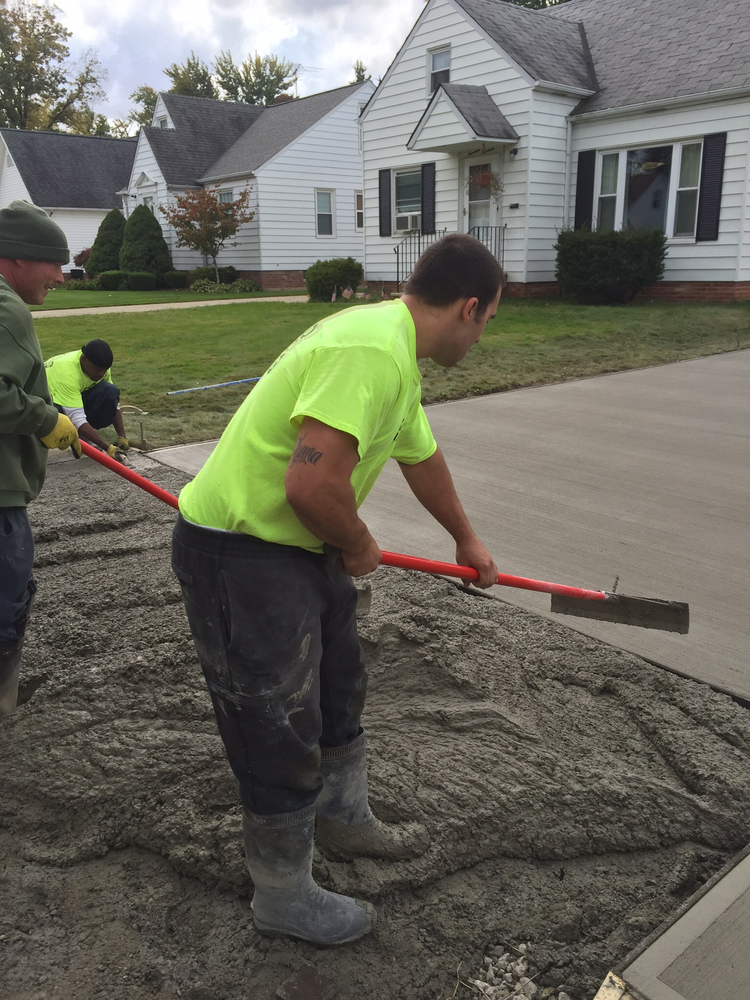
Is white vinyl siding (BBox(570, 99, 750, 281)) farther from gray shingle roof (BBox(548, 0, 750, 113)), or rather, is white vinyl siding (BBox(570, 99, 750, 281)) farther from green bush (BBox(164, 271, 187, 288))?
green bush (BBox(164, 271, 187, 288))

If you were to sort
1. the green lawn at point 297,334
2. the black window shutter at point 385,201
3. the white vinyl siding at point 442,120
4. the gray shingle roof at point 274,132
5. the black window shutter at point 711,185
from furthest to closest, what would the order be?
the gray shingle roof at point 274,132
the black window shutter at point 385,201
the white vinyl siding at point 442,120
the black window shutter at point 711,185
the green lawn at point 297,334

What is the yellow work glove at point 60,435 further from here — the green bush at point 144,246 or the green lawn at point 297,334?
the green bush at point 144,246

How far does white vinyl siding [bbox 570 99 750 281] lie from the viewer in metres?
14.4

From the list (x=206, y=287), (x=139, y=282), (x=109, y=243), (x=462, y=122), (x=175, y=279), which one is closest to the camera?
(x=462, y=122)

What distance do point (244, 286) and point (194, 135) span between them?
732cm

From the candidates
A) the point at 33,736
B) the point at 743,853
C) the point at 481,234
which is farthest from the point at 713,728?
the point at 481,234

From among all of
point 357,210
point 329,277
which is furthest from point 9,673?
point 357,210

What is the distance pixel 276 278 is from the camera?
2497 centimetres

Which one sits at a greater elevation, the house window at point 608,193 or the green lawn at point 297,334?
the house window at point 608,193

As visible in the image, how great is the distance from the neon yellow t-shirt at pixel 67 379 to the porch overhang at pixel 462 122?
1194 centimetres

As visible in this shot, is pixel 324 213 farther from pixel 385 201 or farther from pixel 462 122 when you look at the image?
pixel 462 122

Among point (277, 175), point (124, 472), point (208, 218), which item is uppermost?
point (277, 175)

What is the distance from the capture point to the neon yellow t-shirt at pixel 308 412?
68.2 inches

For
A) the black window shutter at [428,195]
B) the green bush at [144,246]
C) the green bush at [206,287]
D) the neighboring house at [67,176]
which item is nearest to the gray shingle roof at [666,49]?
the black window shutter at [428,195]
